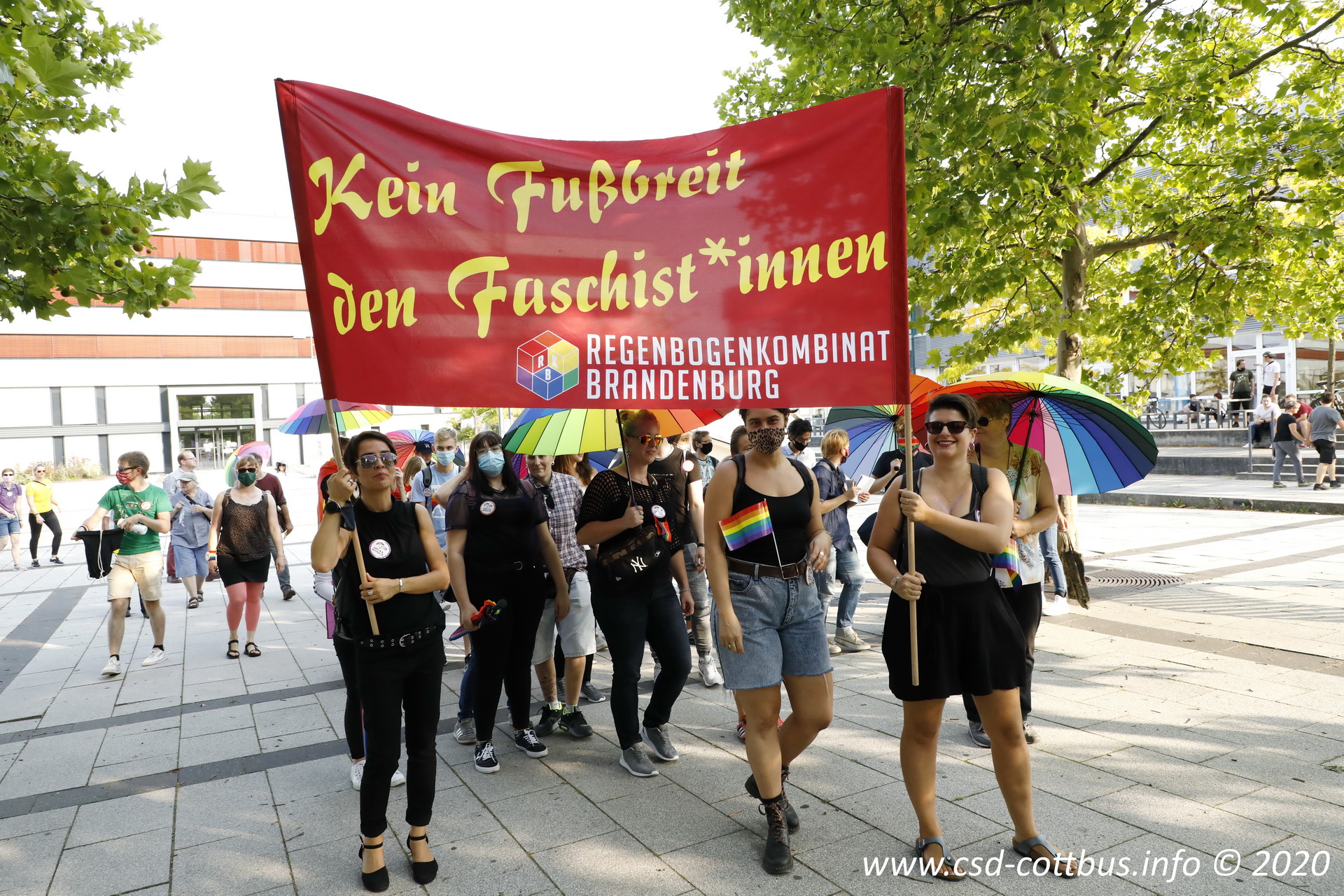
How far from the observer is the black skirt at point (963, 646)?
3.29 m

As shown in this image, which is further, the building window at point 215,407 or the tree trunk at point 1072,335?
the building window at point 215,407

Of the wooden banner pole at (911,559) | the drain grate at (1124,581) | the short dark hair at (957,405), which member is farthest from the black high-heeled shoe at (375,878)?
the drain grate at (1124,581)

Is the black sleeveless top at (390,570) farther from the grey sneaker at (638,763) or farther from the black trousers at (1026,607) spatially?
the black trousers at (1026,607)

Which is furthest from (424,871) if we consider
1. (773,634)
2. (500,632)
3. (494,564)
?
(773,634)

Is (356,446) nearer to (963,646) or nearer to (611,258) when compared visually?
(611,258)

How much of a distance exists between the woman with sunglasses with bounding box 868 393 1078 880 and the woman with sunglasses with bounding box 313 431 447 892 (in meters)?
1.89

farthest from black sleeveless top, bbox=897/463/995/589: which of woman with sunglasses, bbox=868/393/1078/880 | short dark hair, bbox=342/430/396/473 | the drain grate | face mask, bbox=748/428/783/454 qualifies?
the drain grate

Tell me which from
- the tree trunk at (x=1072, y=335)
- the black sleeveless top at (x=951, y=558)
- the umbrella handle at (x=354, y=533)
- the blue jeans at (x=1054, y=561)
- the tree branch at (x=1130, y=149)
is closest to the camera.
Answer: the umbrella handle at (x=354, y=533)

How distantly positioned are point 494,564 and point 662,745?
1340 mm

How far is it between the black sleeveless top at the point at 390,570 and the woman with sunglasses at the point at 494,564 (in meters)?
1.02

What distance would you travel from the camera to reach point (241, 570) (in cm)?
754

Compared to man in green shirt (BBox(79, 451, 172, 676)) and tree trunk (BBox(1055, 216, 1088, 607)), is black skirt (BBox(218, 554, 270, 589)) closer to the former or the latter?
man in green shirt (BBox(79, 451, 172, 676))

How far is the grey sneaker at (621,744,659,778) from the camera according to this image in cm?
441

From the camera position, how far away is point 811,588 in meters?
3.67
